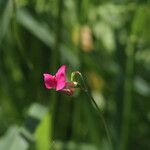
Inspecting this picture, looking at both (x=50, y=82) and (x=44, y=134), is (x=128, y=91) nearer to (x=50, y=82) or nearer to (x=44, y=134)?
(x=44, y=134)

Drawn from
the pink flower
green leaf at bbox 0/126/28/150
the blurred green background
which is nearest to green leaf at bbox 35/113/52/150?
green leaf at bbox 0/126/28/150

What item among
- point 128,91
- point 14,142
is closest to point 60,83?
point 14,142

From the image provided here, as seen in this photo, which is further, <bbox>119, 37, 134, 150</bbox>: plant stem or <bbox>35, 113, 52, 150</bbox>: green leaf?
<bbox>119, 37, 134, 150</bbox>: plant stem

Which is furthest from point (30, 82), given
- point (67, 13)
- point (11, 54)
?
point (67, 13)

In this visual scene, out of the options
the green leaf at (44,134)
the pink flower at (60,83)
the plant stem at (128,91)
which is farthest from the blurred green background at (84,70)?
the pink flower at (60,83)

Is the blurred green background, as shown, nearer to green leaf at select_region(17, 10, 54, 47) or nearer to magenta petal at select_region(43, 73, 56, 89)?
green leaf at select_region(17, 10, 54, 47)

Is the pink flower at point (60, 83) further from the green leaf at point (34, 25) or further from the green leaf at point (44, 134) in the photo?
the green leaf at point (34, 25)

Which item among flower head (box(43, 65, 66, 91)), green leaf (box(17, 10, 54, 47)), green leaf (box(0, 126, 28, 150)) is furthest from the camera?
green leaf (box(17, 10, 54, 47))

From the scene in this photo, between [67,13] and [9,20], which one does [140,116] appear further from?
[9,20]
